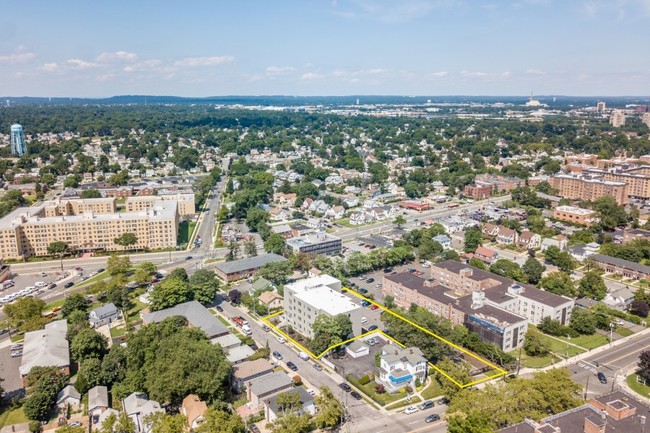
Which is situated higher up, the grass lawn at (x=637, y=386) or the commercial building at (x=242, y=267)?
the commercial building at (x=242, y=267)

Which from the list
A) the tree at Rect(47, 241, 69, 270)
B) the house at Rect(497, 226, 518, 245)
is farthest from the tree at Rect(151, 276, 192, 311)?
the house at Rect(497, 226, 518, 245)

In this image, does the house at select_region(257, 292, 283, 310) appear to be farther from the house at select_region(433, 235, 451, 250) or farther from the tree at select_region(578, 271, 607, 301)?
the tree at select_region(578, 271, 607, 301)

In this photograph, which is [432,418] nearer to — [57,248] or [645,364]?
[645,364]

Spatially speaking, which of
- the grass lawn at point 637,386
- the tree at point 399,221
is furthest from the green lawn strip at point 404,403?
the tree at point 399,221

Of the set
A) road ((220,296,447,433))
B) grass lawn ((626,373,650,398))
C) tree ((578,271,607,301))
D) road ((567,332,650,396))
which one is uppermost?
tree ((578,271,607,301))

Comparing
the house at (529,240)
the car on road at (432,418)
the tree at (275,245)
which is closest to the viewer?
the car on road at (432,418)

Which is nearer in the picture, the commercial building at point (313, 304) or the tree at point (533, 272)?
the commercial building at point (313, 304)

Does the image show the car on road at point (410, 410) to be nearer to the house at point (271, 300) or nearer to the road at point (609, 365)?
the road at point (609, 365)
